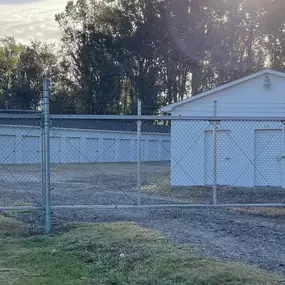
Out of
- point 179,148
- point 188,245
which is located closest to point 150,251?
point 188,245

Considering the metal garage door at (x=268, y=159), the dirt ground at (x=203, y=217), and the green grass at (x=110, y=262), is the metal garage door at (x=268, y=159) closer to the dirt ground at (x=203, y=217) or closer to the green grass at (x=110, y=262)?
the dirt ground at (x=203, y=217)

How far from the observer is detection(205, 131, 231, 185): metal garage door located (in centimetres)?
1831

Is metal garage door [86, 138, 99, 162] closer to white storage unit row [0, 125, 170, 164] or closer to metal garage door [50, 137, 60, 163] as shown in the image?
white storage unit row [0, 125, 170, 164]

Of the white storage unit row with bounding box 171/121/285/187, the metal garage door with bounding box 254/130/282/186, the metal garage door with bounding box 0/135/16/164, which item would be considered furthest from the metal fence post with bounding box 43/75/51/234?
the metal garage door with bounding box 0/135/16/164

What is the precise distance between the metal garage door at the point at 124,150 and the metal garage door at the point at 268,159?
786 inches

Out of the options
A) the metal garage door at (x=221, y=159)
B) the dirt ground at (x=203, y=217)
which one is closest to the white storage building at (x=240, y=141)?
the metal garage door at (x=221, y=159)

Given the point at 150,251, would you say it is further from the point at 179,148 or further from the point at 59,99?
the point at 59,99

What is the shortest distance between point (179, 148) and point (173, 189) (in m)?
1.76

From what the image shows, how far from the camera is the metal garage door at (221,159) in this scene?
60.1 ft

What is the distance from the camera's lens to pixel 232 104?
1894cm

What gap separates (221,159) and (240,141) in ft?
2.83

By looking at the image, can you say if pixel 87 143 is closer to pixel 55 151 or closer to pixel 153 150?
pixel 55 151

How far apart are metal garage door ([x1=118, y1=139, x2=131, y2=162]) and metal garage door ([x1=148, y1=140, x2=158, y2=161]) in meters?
1.60

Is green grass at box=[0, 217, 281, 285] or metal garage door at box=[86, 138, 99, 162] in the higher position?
metal garage door at box=[86, 138, 99, 162]
